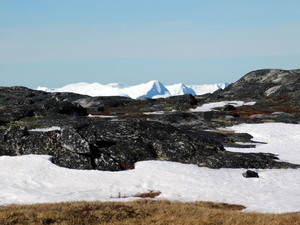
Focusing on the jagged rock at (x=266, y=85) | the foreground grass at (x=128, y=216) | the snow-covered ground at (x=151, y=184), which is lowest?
the snow-covered ground at (x=151, y=184)

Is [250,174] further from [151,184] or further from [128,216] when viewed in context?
[128,216]

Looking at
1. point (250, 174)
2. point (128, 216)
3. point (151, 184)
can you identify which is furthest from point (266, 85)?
point (128, 216)

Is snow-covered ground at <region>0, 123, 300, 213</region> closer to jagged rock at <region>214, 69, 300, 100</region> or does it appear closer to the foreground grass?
the foreground grass

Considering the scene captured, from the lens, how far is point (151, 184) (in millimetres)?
32250

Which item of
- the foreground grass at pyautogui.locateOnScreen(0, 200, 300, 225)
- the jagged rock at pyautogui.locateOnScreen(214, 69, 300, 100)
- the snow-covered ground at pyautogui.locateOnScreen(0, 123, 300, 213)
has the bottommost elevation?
the snow-covered ground at pyautogui.locateOnScreen(0, 123, 300, 213)

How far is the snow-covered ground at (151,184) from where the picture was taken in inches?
1110

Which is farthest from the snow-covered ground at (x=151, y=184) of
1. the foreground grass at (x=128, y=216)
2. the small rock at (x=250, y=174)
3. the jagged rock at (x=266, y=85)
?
the jagged rock at (x=266, y=85)

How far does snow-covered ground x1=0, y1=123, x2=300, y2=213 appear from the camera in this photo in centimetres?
2820

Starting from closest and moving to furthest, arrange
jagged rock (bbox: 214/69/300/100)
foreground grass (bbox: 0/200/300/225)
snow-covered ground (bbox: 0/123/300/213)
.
→ foreground grass (bbox: 0/200/300/225), snow-covered ground (bbox: 0/123/300/213), jagged rock (bbox: 214/69/300/100)

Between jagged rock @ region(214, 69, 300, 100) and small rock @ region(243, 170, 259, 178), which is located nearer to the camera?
small rock @ region(243, 170, 259, 178)

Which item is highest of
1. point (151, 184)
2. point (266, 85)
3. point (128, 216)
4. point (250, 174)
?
point (266, 85)

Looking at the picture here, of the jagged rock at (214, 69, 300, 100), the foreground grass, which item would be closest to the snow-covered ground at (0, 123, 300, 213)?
the foreground grass

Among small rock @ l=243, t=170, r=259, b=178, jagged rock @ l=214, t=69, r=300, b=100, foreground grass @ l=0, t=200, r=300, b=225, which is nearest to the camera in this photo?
foreground grass @ l=0, t=200, r=300, b=225

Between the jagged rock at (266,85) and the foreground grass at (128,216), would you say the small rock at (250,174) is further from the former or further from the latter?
the jagged rock at (266,85)
